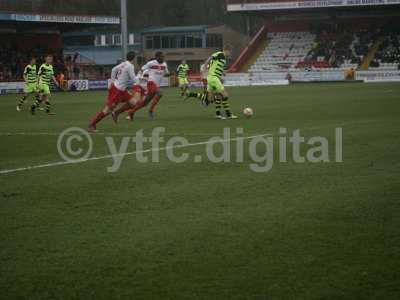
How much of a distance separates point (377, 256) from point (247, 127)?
1215 cm

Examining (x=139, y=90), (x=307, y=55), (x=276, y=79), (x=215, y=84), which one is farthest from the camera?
(x=307, y=55)

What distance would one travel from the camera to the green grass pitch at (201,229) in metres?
5.26

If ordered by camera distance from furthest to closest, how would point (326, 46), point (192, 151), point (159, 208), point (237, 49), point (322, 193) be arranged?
1. point (237, 49)
2. point (326, 46)
3. point (192, 151)
4. point (322, 193)
5. point (159, 208)

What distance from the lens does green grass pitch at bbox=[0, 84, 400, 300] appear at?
526 cm

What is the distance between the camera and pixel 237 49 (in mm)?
94312

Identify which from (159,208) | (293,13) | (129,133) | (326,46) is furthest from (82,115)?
(293,13)

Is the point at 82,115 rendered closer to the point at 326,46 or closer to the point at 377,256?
the point at 377,256

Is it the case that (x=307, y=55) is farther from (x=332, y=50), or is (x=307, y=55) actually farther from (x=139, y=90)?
(x=139, y=90)

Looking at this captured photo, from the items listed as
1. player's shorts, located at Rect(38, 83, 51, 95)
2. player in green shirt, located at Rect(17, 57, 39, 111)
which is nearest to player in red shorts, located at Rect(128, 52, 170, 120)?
player's shorts, located at Rect(38, 83, 51, 95)

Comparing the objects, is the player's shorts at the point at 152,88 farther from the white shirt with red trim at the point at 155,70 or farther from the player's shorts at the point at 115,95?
the player's shorts at the point at 115,95

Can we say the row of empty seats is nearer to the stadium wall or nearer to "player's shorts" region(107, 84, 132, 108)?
the stadium wall

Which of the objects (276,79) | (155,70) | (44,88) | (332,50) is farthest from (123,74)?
(332,50)

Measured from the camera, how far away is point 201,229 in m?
6.87

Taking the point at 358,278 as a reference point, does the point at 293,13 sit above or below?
above
